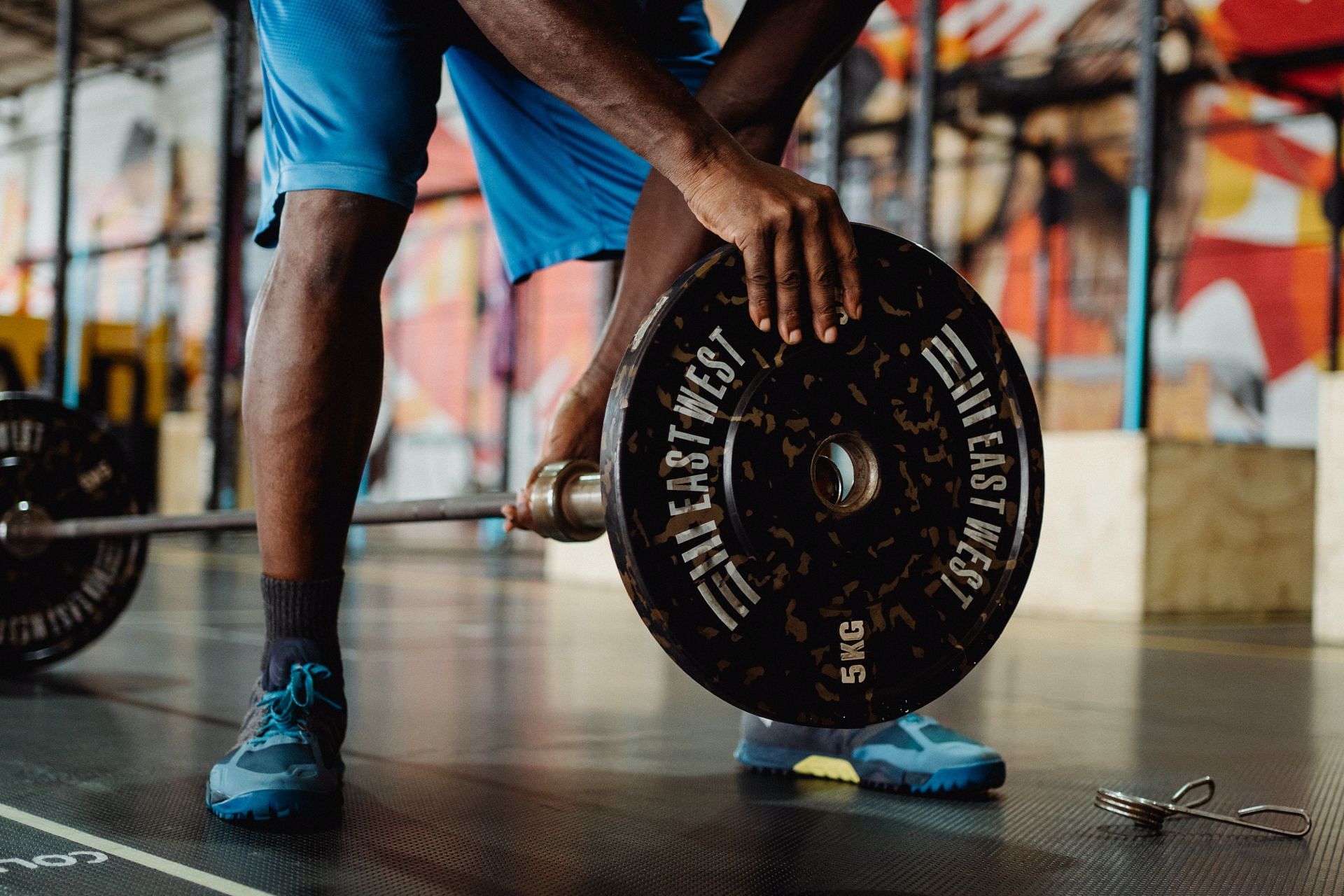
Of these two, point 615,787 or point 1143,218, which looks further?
point 1143,218

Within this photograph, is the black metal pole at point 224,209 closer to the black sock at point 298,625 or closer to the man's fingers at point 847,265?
the black sock at point 298,625

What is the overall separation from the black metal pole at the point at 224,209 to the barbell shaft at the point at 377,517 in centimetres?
517

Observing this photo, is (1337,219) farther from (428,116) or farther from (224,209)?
(428,116)

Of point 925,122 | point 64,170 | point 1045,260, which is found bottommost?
point 64,170

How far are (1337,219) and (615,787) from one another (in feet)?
28.8

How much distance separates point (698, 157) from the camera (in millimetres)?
930

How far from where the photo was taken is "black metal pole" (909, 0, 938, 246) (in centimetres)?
476

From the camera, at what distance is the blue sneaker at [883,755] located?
126 centimetres

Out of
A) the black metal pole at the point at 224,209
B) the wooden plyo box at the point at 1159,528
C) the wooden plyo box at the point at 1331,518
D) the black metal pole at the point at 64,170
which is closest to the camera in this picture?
the wooden plyo box at the point at 1331,518

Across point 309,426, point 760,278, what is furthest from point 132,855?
point 760,278

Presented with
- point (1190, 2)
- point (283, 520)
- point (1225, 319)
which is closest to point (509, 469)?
point (1225, 319)

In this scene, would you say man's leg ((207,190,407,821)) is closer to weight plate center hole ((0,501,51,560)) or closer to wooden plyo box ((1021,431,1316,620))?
weight plate center hole ((0,501,51,560))

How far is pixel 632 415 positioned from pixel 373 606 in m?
3.18

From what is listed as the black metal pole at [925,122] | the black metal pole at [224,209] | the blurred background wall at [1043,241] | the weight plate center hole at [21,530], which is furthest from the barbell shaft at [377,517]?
the black metal pole at [224,209]
